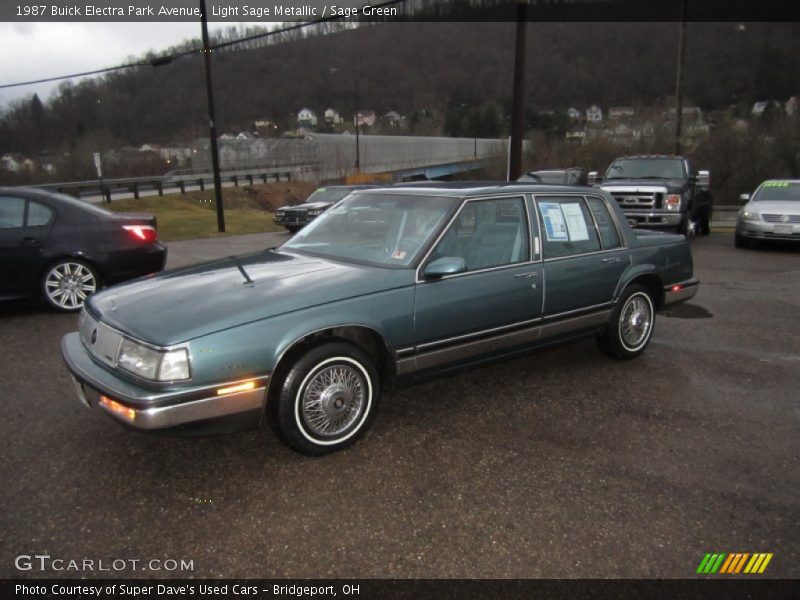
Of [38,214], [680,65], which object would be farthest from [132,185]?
[38,214]

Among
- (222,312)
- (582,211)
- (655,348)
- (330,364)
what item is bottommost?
(655,348)

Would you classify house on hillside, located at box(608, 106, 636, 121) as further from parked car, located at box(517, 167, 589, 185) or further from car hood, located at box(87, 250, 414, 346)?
car hood, located at box(87, 250, 414, 346)

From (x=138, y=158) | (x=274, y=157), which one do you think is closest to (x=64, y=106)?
(x=138, y=158)

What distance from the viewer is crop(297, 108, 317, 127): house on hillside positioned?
65.2 m

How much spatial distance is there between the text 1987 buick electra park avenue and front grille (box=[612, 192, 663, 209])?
25.7ft

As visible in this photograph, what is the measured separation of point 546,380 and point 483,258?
125cm

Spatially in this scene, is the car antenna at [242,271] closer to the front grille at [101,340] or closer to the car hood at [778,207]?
the front grille at [101,340]

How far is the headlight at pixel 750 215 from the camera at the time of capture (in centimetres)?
1232

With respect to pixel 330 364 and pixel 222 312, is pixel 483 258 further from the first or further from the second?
pixel 222 312

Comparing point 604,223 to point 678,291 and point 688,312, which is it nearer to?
point 678,291

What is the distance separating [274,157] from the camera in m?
59.4

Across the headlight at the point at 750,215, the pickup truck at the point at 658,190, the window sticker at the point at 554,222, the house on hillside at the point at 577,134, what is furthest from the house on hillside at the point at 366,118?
the window sticker at the point at 554,222

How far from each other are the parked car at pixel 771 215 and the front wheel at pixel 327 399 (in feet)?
38.4

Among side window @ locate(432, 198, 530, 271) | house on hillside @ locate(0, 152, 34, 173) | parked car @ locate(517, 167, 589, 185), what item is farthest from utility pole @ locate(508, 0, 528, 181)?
house on hillside @ locate(0, 152, 34, 173)
